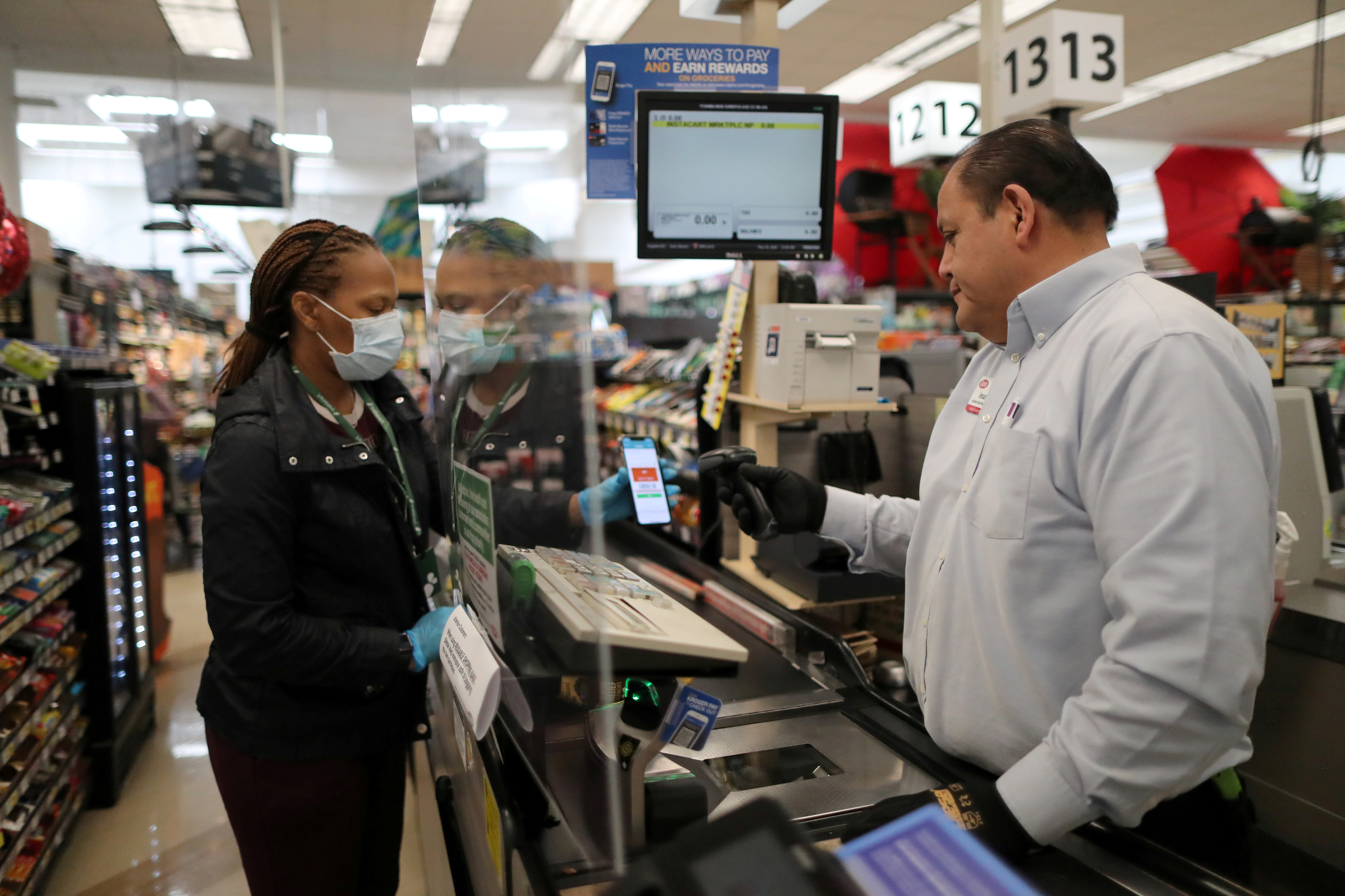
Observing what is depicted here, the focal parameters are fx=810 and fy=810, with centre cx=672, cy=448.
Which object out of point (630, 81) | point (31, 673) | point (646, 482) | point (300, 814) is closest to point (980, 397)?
point (646, 482)

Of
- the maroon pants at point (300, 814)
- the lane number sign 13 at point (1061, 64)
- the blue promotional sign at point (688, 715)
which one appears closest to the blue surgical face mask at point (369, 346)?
the maroon pants at point (300, 814)

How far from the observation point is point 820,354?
2.57m

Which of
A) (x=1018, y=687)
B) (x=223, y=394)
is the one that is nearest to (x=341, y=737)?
(x=223, y=394)

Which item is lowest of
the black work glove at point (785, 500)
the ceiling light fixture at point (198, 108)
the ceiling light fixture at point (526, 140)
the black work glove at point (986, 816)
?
the black work glove at point (986, 816)

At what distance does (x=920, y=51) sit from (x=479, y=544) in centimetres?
925

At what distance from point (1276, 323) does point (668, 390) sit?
252 cm

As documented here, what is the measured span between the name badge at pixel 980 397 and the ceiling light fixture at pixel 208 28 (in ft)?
25.7

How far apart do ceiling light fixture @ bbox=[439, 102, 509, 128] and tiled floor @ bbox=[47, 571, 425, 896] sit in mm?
2326

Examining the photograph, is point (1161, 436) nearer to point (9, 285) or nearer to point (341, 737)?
point (341, 737)

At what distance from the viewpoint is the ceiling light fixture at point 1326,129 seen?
38.0 feet

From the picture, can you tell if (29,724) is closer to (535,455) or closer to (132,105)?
(535,455)

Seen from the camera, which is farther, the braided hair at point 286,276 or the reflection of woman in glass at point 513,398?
the braided hair at point 286,276

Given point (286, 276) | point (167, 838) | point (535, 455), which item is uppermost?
point (286, 276)

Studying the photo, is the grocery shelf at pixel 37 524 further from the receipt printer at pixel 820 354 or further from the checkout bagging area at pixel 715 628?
the receipt printer at pixel 820 354
